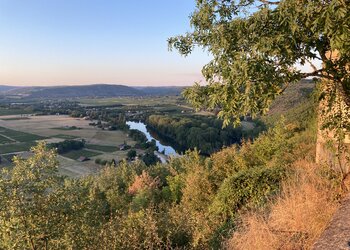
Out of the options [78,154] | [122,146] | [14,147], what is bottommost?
[78,154]

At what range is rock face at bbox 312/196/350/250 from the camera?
213 inches

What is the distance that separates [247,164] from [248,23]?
15246mm

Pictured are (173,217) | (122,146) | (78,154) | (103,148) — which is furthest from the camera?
(122,146)

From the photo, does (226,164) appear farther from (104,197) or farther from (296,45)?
(104,197)

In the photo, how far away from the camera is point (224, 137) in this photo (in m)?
83.6

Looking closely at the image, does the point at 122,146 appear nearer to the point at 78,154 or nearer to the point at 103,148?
the point at 103,148

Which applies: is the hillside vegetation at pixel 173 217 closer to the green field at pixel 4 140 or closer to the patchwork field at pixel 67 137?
the patchwork field at pixel 67 137

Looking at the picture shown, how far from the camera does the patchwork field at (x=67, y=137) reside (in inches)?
2857

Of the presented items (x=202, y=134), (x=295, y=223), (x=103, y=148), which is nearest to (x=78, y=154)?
(x=103, y=148)

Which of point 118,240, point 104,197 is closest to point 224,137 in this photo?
point 104,197

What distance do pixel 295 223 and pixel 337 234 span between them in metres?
1.41

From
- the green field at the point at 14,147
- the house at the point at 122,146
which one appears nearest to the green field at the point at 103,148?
the house at the point at 122,146

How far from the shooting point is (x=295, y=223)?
Result: 23.5 feet

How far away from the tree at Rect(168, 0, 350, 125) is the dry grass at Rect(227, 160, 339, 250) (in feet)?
8.79
